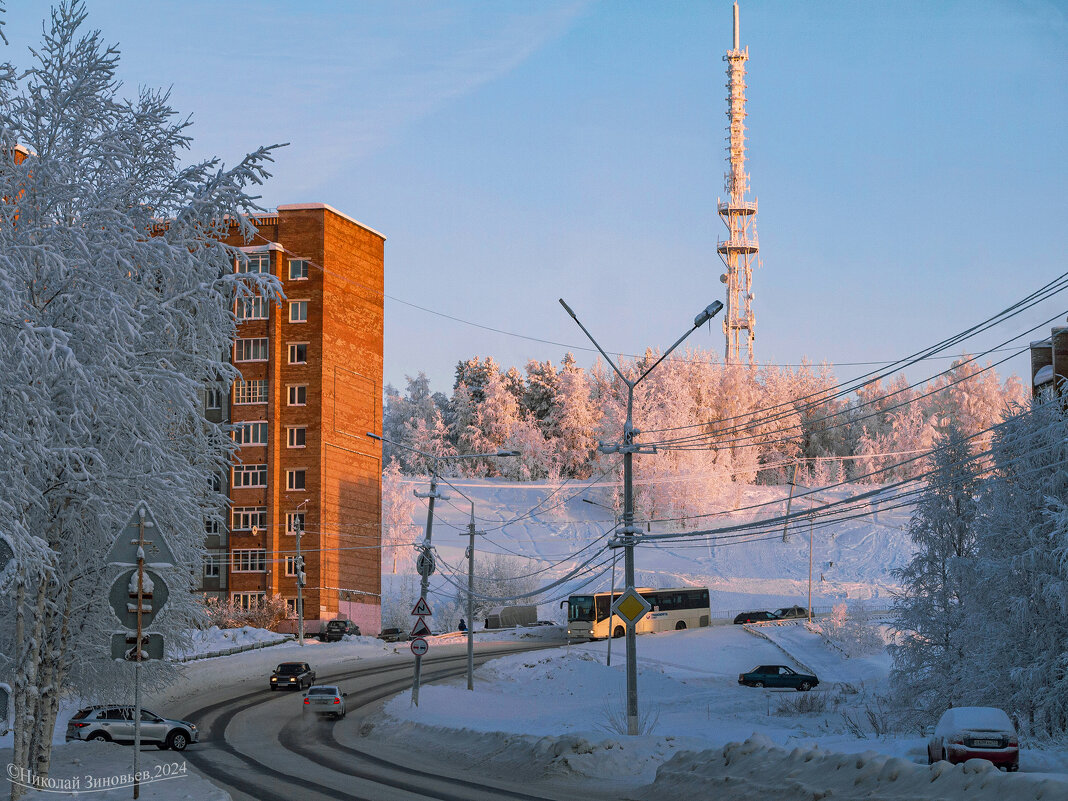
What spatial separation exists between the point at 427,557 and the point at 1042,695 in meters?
20.2

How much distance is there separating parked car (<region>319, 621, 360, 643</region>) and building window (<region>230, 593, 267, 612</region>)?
18.9 ft

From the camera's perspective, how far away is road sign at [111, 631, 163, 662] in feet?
42.9

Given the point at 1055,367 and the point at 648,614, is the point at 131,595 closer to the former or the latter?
the point at 1055,367

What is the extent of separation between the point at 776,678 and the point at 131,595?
4703 centimetres

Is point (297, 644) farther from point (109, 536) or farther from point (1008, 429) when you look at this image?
point (109, 536)

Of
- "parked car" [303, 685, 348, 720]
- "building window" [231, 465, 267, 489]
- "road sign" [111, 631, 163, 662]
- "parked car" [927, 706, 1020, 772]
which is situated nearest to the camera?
"road sign" [111, 631, 163, 662]

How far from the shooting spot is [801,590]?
9994cm

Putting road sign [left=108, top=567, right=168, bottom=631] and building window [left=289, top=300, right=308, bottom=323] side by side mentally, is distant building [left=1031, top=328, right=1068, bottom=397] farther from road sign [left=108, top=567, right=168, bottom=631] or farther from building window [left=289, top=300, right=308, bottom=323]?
building window [left=289, top=300, right=308, bottom=323]

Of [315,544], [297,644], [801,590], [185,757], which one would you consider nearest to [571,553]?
[801,590]

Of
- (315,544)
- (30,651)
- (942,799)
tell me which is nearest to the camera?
(942,799)

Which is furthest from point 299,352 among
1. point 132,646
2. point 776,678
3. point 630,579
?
point 132,646

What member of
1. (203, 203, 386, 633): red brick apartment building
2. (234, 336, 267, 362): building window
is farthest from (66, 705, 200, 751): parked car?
(234, 336, 267, 362): building window

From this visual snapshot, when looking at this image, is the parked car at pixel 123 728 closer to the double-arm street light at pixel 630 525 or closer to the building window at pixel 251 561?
the double-arm street light at pixel 630 525

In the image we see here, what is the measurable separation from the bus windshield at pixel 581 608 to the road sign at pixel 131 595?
59.2m
